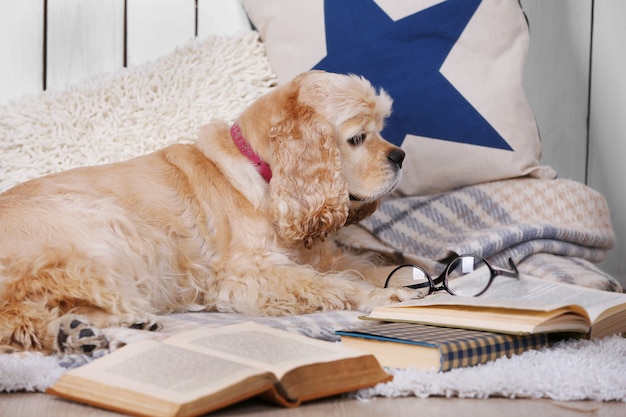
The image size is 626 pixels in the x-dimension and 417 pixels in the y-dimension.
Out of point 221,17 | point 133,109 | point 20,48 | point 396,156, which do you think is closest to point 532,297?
point 396,156

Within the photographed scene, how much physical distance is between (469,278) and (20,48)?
6.63ft

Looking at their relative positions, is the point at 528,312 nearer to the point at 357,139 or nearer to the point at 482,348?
the point at 482,348

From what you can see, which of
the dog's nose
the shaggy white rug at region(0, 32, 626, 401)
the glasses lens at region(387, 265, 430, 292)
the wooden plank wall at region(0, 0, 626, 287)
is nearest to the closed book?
the glasses lens at region(387, 265, 430, 292)

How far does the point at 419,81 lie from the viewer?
2650 millimetres

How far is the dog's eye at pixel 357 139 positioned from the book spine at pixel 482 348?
924mm

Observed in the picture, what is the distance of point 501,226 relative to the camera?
2.45 m

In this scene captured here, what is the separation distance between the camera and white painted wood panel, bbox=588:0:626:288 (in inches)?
120

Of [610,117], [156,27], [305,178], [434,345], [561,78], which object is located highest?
[156,27]

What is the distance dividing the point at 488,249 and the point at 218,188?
0.82 m

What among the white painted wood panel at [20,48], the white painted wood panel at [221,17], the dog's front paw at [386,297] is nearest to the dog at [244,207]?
the dog's front paw at [386,297]

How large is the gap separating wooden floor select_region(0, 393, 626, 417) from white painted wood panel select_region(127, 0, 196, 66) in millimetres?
2019

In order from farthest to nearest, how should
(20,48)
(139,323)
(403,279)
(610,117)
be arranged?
(610,117), (20,48), (403,279), (139,323)

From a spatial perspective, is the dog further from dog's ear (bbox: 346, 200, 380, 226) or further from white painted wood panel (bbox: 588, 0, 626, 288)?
white painted wood panel (bbox: 588, 0, 626, 288)

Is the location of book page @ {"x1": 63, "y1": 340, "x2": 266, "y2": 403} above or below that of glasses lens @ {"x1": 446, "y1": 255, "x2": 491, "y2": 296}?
above
